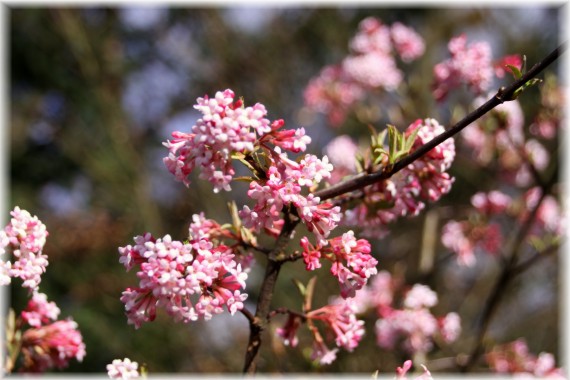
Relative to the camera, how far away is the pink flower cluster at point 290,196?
1.24 meters

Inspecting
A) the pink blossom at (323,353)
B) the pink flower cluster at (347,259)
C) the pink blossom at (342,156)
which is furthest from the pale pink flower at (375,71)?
the pink flower cluster at (347,259)

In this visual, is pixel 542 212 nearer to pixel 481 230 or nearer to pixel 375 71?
pixel 481 230

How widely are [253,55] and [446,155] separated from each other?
7815 millimetres

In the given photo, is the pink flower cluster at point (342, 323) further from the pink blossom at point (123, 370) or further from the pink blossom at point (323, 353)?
the pink blossom at point (123, 370)

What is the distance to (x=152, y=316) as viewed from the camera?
4.16 feet

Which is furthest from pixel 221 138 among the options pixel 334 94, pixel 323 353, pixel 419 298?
pixel 334 94

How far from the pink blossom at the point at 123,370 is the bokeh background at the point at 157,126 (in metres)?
4.67

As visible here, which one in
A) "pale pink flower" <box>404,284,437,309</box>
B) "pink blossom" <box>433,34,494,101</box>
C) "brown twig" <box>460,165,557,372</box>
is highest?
"pink blossom" <box>433,34,494,101</box>

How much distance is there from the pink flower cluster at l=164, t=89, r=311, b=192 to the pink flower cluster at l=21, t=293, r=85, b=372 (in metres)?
0.69

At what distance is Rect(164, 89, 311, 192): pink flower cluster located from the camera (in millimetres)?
1173

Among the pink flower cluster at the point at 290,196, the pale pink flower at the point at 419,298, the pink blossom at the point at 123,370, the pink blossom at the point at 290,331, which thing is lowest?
the pink blossom at the point at 123,370

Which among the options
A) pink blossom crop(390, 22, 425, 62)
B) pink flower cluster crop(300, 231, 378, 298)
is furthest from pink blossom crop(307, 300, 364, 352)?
pink blossom crop(390, 22, 425, 62)

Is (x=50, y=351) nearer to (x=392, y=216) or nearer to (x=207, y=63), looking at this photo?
(x=392, y=216)

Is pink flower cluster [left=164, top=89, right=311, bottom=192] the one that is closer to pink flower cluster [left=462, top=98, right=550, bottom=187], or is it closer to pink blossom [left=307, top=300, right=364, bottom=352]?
pink blossom [left=307, top=300, right=364, bottom=352]
